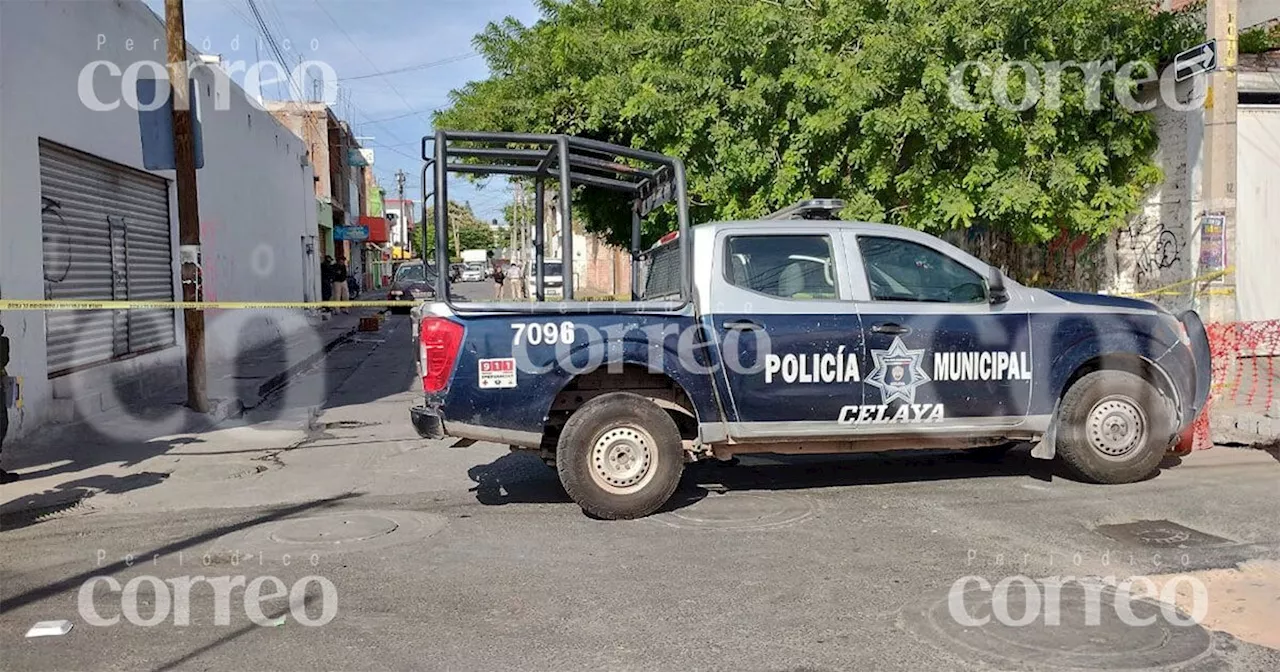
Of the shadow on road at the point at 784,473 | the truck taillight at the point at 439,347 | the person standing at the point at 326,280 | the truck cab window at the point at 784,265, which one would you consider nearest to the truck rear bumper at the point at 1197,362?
the shadow on road at the point at 784,473

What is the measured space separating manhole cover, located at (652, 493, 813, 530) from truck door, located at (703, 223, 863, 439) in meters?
0.50

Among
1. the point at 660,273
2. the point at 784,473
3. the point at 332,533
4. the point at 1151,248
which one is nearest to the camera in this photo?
the point at 332,533

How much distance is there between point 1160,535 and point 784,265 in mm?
2785

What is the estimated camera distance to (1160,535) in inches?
223

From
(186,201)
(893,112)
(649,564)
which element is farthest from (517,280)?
(649,564)

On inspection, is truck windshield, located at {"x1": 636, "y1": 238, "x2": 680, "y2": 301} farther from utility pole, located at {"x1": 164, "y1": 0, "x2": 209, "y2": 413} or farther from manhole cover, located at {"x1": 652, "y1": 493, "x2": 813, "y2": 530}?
utility pole, located at {"x1": 164, "y1": 0, "x2": 209, "y2": 413}

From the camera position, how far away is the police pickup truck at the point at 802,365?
613cm

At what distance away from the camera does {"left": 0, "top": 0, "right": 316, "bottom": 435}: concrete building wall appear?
905cm

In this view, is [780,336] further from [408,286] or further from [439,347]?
[408,286]

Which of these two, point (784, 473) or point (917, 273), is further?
point (784, 473)

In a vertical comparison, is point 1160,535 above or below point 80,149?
below

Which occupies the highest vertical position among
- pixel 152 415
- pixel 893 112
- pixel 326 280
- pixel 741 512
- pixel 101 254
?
pixel 893 112

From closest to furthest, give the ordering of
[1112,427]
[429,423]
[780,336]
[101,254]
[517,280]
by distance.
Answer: [429,423] → [780,336] → [1112,427] → [101,254] → [517,280]

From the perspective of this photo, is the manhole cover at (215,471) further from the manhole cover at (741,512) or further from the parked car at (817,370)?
the manhole cover at (741,512)
